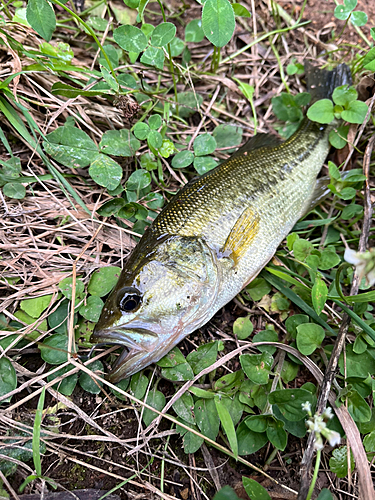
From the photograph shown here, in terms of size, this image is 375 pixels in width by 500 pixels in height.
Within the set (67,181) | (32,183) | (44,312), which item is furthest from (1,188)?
(44,312)

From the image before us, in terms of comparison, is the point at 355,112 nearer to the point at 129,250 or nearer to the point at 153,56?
the point at 153,56

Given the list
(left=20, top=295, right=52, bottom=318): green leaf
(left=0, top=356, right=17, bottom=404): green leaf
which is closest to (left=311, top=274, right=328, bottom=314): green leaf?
(left=20, top=295, right=52, bottom=318): green leaf

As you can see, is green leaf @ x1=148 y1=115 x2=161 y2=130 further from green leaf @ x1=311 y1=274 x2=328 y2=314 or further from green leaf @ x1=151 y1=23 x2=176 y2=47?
green leaf @ x1=311 y1=274 x2=328 y2=314

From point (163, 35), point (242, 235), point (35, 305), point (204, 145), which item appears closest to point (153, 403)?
point (35, 305)

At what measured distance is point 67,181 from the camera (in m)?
2.89

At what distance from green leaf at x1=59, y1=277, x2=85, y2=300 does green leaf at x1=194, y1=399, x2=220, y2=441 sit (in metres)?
1.24

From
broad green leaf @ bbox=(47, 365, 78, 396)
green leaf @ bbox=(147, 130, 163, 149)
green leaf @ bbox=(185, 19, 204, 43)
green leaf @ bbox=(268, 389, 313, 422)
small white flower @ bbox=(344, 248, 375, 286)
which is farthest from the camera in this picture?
green leaf @ bbox=(185, 19, 204, 43)

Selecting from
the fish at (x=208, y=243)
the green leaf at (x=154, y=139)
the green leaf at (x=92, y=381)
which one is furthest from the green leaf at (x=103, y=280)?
the green leaf at (x=154, y=139)

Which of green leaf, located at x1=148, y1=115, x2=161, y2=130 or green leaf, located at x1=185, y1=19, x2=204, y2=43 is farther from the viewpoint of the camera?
green leaf, located at x1=185, y1=19, x2=204, y2=43

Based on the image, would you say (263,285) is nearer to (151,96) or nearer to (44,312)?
(44,312)

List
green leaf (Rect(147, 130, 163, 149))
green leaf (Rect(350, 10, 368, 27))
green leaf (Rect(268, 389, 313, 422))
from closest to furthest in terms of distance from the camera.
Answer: green leaf (Rect(268, 389, 313, 422))
green leaf (Rect(147, 130, 163, 149))
green leaf (Rect(350, 10, 368, 27))

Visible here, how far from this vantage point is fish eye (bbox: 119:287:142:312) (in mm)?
2273

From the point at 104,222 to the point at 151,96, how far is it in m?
1.32

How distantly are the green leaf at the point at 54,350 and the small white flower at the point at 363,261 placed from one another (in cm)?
196
